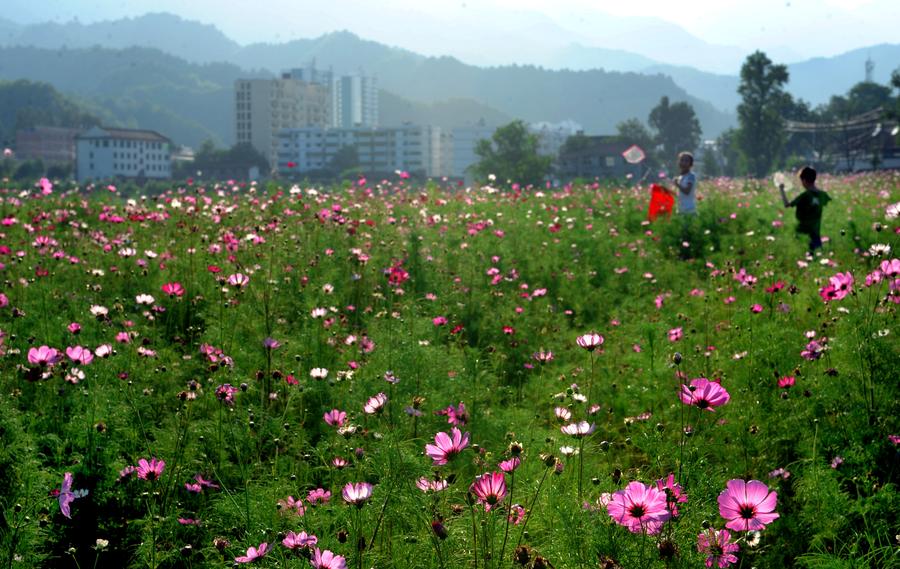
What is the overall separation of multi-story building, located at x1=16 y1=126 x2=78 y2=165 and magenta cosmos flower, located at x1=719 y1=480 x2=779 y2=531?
113763 mm

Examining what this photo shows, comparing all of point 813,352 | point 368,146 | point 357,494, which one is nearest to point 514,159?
point 813,352

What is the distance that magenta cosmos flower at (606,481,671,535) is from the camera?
1.79 meters

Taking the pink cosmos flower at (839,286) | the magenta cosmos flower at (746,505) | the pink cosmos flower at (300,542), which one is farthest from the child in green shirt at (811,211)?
the pink cosmos flower at (300,542)

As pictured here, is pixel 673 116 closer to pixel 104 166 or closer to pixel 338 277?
pixel 104 166

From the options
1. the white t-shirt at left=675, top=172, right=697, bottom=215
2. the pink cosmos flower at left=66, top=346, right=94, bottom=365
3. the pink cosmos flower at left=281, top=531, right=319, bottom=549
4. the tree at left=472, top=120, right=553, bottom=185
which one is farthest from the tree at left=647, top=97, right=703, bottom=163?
the pink cosmos flower at left=281, top=531, right=319, bottom=549

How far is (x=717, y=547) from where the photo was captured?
1.85m

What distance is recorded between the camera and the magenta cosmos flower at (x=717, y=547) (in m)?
1.83

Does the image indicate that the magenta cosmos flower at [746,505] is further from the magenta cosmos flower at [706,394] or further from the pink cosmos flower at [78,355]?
the pink cosmos flower at [78,355]

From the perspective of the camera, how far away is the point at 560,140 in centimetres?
14712

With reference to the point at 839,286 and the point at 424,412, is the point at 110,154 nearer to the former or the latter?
the point at 424,412

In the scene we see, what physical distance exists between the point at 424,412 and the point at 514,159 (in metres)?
53.7

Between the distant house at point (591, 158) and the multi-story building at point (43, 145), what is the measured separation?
6371cm

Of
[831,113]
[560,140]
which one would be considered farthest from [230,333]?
[560,140]

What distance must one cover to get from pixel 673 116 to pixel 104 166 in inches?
2654
